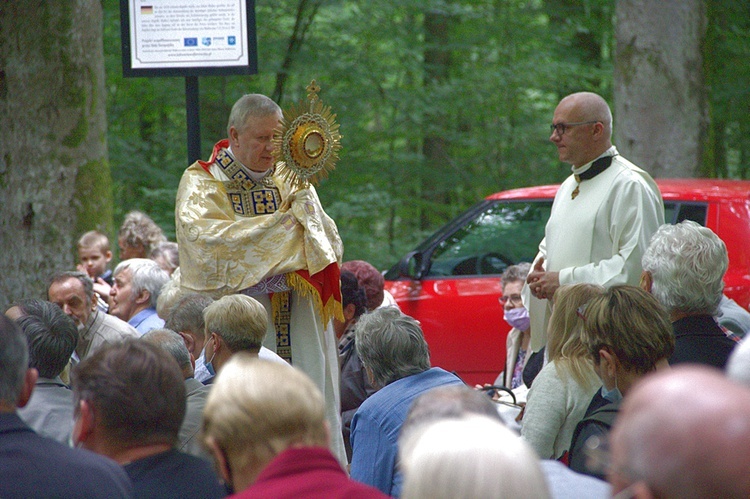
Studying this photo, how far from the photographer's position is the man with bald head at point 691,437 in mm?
1516

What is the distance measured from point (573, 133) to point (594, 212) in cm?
44

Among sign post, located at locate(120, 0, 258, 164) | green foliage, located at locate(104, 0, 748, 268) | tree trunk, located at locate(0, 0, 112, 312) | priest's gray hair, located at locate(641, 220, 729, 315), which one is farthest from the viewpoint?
green foliage, located at locate(104, 0, 748, 268)

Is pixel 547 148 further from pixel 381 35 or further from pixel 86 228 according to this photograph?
pixel 86 228

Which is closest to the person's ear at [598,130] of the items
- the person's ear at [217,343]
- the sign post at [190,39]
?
the sign post at [190,39]

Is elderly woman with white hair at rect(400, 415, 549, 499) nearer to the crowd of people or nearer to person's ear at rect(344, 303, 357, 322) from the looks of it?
the crowd of people

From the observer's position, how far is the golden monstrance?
5.27 m

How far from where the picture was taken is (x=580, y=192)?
217 inches

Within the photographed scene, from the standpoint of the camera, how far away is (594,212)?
5.34 m

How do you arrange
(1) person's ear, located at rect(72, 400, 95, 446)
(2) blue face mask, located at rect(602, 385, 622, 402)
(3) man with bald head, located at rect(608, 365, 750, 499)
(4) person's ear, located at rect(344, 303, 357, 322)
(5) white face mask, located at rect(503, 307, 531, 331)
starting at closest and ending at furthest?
1. (3) man with bald head, located at rect(608, 365, 750, 499)
2. (1) person's ear, located at rect(72, 400, 95, 446)
3. (2) blue face mask, located at rect(602, 385, 622, 402)
4. (4) person's ear, located at rect(344, 303, 357, 322)
5. (5) white face mask, located at rect(503, 307, 531, 331)

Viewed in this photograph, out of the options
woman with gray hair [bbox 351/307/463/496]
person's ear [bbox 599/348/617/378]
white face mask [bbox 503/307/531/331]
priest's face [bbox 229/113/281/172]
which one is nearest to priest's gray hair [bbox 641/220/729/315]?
person's ear [bbox 599/348/617/378]

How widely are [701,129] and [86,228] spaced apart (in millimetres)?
5804

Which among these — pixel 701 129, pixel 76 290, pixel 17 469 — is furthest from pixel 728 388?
pixel 701 129

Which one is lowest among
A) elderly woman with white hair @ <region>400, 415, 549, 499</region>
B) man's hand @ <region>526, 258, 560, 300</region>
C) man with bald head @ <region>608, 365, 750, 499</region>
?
man's hand @ <region>526, 258, 560, 300</region>

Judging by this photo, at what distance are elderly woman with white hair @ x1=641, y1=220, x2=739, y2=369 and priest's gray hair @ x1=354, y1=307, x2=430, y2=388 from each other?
3.29ft
